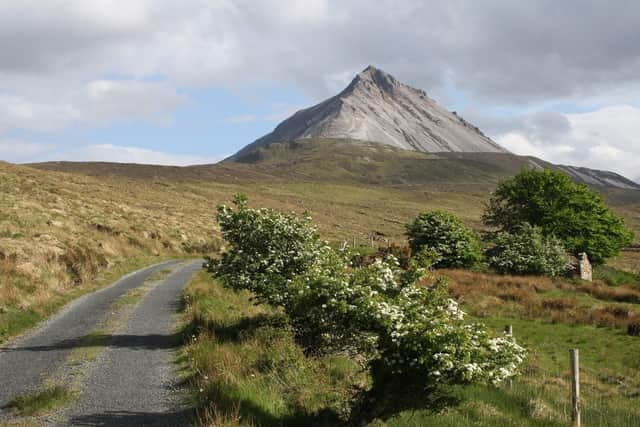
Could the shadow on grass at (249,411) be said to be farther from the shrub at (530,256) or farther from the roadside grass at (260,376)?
the shrub at (530,256)

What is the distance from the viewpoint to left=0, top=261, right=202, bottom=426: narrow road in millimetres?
11750

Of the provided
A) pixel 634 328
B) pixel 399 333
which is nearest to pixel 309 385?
pixel 399 333

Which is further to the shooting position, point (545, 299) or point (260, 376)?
point (545, 299)

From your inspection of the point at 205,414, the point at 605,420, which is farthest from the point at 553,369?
the point at 205,414

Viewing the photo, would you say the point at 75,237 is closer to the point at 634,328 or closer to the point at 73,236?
the point at 73,236

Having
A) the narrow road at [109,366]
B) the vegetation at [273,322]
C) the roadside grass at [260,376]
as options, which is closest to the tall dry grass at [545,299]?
the vegetation at [273,322]

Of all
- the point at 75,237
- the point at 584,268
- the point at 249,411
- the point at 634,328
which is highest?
the point at 75,237

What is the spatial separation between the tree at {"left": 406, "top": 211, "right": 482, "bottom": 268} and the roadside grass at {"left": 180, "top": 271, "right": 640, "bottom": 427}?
2304cm

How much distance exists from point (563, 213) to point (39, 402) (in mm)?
51771

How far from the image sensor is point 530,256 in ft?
157

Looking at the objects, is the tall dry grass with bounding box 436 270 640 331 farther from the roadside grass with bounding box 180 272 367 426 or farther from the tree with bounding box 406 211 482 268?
the roadside grass with bounding box 180 272 367 426

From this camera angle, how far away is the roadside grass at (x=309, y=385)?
1129cm

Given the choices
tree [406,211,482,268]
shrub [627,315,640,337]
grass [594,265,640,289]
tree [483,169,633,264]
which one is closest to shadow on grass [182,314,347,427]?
shrub [627,315,640,337]

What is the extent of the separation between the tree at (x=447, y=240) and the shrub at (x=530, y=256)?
2.31 meters
